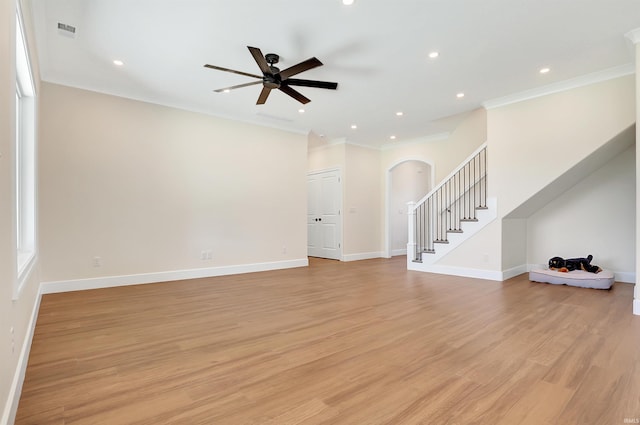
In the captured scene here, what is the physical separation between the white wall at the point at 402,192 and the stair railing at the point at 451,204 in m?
1.03

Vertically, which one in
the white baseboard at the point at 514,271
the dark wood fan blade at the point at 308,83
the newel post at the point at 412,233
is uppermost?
the dark wood fan blade at the point at 308,83

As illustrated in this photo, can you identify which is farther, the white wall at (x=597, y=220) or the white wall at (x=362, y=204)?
the white wall at (x=362, y=204)

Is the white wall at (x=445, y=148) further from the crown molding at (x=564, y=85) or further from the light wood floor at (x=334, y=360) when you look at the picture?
the light wood floor at (x=334, y=360)

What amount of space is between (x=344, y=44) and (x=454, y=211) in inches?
178

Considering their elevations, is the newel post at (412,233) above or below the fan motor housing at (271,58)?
below

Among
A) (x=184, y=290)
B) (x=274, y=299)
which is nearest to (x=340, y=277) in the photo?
(x=274, y=299)

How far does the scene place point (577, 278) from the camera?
15.3 feet

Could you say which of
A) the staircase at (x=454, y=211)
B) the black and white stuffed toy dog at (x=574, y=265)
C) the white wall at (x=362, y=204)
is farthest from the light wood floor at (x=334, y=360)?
the white wall at (x=362, y=204)

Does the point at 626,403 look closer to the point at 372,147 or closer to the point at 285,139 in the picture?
the point at 285,139

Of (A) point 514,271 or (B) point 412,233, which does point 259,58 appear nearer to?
(B) point 412,233

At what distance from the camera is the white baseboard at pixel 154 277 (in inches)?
171

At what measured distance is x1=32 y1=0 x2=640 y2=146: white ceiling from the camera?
2.88 m

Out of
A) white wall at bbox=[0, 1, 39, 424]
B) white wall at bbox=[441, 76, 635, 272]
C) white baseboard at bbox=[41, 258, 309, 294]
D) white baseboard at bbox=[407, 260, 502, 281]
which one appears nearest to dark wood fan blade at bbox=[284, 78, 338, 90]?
white wall at bbox=[0, 1, 39, 424]

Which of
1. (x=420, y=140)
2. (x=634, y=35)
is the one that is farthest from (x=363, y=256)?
(x=634, y=35)
